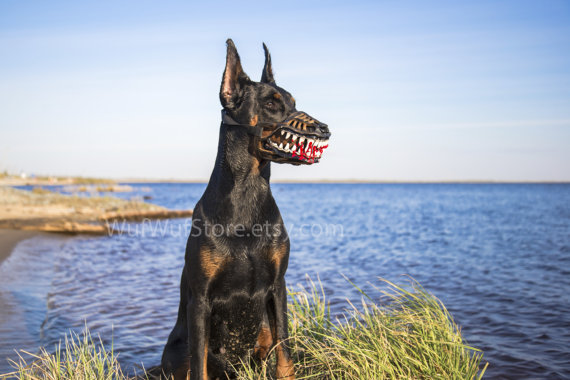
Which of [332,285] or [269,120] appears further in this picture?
[332,285]

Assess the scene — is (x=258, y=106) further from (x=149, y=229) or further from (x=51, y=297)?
(x=149, y=229)

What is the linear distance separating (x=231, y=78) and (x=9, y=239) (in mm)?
12356

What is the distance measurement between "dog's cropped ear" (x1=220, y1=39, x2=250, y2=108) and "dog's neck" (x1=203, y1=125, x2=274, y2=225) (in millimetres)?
190

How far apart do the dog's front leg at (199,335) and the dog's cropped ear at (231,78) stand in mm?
1331

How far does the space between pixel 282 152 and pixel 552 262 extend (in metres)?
12.0

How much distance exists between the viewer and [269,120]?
3027 millimetres

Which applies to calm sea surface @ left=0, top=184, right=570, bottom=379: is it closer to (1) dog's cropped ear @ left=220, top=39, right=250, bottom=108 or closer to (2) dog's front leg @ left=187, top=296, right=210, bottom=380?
(2) dog's front leg @ left=187, top=296, right=210, bottom=380

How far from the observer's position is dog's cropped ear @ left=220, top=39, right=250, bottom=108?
3.09 meters

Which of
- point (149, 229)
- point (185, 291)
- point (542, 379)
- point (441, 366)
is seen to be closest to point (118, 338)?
point (185, 291)

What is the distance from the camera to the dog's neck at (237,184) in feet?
10.1

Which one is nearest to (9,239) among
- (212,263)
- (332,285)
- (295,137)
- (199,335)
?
(332,285)

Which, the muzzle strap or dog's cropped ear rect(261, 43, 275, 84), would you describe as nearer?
the muzzle strap

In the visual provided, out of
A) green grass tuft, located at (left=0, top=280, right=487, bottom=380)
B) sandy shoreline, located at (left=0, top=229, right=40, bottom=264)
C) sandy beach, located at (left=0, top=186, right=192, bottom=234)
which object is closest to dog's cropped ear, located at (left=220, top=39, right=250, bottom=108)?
green grass tuft, located at (left=0, top=280, right=487, bottom=380)

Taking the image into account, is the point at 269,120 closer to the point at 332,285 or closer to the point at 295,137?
the point at 295,137
